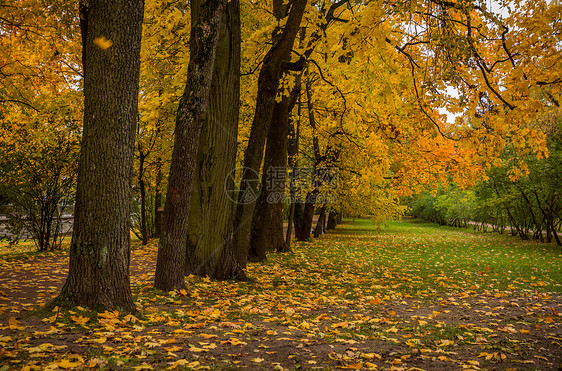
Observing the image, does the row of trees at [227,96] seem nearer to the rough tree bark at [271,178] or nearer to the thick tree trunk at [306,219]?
the rough tree bark at [271,178]

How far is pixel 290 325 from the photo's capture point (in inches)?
193

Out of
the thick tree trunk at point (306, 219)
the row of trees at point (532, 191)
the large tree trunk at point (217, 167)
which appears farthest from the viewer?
the thick tree trunk at point (306, 219)

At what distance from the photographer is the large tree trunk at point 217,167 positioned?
7176 millimetres

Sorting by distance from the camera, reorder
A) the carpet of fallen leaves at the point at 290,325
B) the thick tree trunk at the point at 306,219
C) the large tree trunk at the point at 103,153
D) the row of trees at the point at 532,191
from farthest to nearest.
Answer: the thick tree trunk at the point at 306,219
the row of trees at the point at 532,191
the large tree trunk at the point at 103,153
the carpet of fallen leaves at the point at 290,325

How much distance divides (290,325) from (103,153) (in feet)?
9.68

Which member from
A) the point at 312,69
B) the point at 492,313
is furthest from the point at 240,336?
the point at 312,69

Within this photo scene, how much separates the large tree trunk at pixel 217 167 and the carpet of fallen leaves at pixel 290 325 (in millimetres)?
491

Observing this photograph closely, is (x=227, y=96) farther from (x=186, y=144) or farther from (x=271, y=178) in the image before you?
(x=271, y=178)

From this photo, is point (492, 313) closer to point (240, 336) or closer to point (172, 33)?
point (240, 336)

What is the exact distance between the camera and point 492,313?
6152mm

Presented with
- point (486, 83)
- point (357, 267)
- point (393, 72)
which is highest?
point (393, 72)

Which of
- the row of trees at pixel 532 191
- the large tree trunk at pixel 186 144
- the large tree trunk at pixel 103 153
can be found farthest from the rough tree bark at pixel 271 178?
the row of trees at pixel 532 191

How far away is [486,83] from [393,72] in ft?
6.32

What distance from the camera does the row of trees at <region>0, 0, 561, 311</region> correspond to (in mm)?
4324
